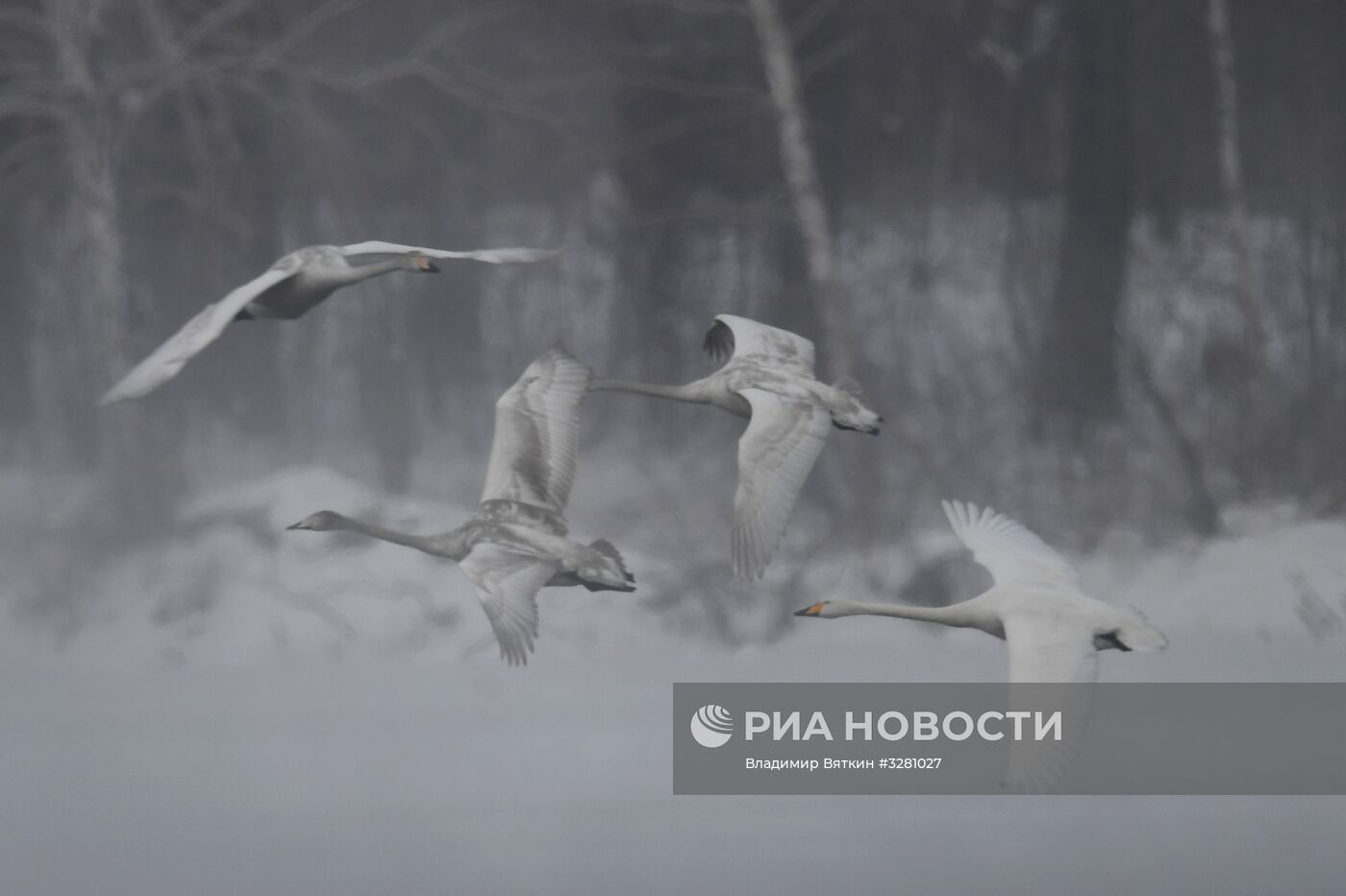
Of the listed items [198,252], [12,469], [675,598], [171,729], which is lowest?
[171,729]

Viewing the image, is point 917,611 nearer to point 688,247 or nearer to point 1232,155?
point 688,247

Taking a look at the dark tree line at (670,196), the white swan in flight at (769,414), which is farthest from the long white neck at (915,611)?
the dark tree line at (670,196)

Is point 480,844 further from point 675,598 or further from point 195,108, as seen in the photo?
point 195,108

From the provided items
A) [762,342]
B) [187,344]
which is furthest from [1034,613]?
[187,344]

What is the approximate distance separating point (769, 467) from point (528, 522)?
52 cm

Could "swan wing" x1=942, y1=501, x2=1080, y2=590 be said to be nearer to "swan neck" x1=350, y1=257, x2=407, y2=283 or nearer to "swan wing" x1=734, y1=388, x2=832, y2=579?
"swan wing" x1=734, y1=388, x2=832, y2=579

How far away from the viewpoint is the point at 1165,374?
532 centimetres

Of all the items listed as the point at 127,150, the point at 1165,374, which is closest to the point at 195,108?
the point at 127,150

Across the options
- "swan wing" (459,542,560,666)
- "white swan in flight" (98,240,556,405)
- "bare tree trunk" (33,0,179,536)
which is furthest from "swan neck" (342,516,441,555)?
"bare tree trunk" (33,0,179,536)

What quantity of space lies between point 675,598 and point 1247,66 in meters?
2.36

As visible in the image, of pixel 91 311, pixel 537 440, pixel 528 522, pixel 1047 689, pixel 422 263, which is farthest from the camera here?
pixel 91 311

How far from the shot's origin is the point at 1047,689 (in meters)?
3.39

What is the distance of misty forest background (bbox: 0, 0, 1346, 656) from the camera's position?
5188 millimetres

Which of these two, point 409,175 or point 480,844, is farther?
point 409,175
